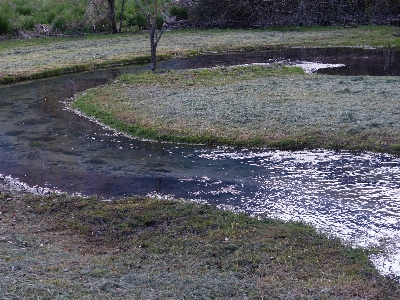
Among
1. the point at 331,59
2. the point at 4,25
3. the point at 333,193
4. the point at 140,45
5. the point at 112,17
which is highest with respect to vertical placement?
the point at 112,17

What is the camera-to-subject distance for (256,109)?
526 inches

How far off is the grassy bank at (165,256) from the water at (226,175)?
0.56 meters

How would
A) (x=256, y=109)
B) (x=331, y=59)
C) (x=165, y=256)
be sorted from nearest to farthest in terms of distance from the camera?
(x=165, y=256) → (x=256, y=109) → (x=331, y=59)

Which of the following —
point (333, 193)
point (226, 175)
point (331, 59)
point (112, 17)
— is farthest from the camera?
point (112, 17)

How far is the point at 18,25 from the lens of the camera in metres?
29.7

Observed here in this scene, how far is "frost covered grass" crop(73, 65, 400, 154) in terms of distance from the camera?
37.4 feet

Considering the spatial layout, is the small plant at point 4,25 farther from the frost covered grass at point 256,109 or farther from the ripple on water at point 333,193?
the ripple on water at point 333,193

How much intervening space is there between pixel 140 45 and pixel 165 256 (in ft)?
66.1

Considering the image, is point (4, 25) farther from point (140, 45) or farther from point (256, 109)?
point (256, 109)

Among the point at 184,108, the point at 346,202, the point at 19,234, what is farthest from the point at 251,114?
the point at 19,234

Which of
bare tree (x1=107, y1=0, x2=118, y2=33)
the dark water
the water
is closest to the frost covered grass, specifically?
the water

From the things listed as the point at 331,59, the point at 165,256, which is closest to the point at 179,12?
the point at 331,59

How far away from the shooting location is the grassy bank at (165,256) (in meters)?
5.61

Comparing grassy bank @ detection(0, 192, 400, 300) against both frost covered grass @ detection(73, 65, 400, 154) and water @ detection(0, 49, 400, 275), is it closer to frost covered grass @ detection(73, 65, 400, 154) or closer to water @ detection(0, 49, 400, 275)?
water @ detection(0, 49, 400, 275)
